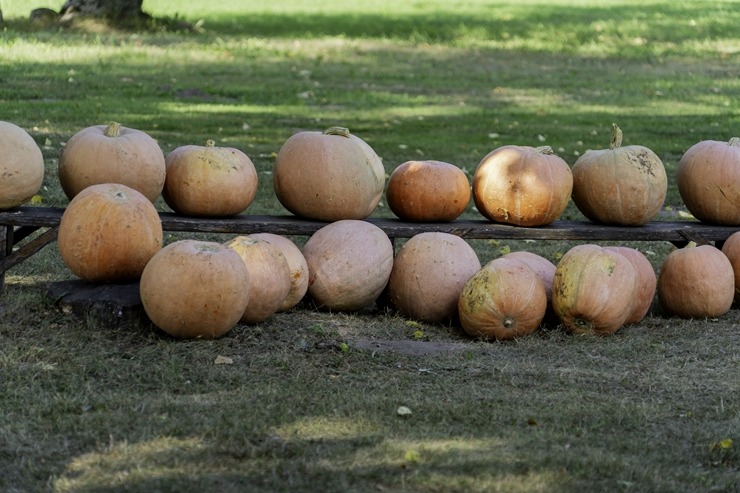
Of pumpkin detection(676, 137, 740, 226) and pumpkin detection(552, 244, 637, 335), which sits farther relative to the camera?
pumpkin detection(676, 137, 740, 226)

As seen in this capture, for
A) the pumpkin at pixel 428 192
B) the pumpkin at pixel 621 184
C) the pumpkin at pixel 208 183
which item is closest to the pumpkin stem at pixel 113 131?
the pumpkin at pixel 208 183

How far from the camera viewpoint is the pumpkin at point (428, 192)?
6.55 metres

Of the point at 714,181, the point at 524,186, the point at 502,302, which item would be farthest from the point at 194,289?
the point at 714,181

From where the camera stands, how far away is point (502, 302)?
5617 millimetres

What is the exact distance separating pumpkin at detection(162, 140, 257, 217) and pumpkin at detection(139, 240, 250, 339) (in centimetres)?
95

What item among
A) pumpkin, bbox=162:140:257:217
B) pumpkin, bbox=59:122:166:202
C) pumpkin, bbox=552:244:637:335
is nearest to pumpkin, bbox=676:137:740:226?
pumpkin, bbox=552:244:637:335

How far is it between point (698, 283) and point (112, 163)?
327 centimetres

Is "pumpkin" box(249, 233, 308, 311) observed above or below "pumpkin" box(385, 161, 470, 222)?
below

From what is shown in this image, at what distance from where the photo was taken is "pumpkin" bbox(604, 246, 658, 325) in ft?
19.6

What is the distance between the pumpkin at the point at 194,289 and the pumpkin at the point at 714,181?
307cm

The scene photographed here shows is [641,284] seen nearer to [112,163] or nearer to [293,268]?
[293,268]

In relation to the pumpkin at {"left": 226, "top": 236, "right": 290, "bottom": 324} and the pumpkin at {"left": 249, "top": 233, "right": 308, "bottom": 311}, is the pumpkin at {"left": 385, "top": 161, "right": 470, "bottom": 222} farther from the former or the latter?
the pumpkin at {"left": 226, "top": 236, "right": 290, "bottom": 324}

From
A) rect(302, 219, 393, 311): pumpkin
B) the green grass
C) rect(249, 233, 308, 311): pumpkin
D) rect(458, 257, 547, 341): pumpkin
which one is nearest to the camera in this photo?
the green grass

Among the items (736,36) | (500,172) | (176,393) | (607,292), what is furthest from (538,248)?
(736,36)
